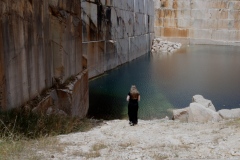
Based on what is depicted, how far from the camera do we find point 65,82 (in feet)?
24.0

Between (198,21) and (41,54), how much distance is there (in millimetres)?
28447

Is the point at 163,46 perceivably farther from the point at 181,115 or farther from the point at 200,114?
the point at 200,114

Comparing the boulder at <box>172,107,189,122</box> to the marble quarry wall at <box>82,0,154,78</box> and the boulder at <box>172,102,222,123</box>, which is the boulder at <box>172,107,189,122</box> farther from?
the marble quarry wall at <box>82,0,154,78</box>

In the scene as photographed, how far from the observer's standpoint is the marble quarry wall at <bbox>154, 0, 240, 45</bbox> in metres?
31.5

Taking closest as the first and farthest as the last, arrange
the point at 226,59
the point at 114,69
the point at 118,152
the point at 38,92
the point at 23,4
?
the point at 118,152 < the point at 23,4 < the point at 38,92 < the point at 114,69 < the point at 226,59

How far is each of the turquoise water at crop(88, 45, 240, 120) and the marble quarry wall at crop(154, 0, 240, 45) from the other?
12.1 meters

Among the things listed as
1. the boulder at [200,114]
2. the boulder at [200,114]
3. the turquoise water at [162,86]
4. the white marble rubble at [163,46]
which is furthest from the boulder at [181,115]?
the white marble rubble at [163,46]

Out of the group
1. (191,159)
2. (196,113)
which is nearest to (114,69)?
(196,113)

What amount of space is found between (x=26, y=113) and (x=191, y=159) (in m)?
2.50

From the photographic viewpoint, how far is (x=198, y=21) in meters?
32.2

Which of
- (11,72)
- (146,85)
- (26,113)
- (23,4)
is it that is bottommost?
(146,85)

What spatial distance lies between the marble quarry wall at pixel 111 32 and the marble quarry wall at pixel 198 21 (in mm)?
7881

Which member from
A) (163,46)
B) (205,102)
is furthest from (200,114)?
(163,46)

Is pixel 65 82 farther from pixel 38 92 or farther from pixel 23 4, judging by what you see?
pixel 23 4
